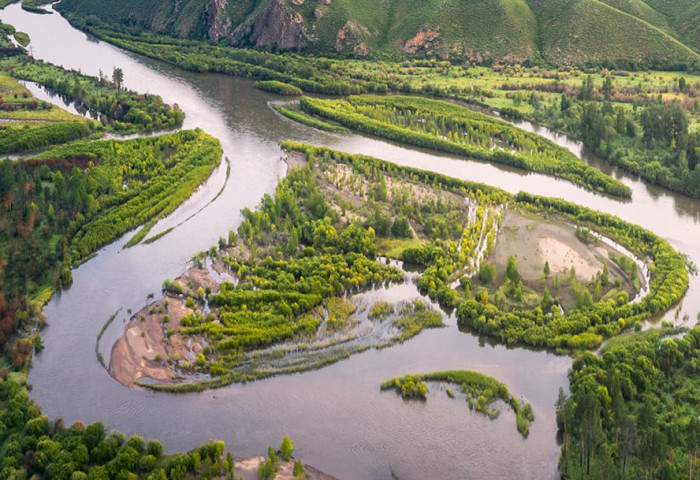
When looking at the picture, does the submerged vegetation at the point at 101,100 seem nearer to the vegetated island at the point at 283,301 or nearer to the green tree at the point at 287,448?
the vegetated island at the point at 283,301

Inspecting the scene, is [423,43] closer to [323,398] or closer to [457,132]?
[457,132]

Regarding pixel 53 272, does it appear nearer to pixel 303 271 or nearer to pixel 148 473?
pixel 303 271

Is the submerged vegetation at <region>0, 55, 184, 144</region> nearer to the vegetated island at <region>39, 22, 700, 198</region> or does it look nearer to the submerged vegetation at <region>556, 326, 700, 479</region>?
the vegetated island at <region>39, 22, 700, 198</region>

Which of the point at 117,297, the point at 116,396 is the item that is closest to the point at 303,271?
the point at 117,297

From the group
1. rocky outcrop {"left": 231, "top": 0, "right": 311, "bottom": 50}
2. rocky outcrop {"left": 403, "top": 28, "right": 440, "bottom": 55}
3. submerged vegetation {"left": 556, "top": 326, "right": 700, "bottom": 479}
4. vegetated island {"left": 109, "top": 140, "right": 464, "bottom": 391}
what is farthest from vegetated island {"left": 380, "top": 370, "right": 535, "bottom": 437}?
rocky outcrop {"left": 231, "top": 0, "right": 311, "bottom": 50}

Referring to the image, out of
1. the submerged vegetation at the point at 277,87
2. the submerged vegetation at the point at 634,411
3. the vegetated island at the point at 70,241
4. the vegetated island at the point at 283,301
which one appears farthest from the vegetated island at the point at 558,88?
the submerged vegetation at the point at 634,411

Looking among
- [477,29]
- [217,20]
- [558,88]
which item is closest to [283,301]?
[558,88]
